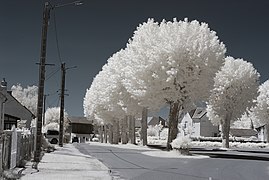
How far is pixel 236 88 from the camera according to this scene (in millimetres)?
50875

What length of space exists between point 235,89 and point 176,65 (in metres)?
18.4

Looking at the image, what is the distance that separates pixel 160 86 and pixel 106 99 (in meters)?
22.9

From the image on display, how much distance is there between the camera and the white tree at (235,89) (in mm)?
50656

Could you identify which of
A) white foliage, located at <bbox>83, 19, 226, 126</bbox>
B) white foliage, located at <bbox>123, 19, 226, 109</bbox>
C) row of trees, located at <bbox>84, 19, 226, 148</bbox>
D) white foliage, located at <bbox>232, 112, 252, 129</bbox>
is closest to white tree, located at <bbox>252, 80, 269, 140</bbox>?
row of trees, located at <bbox>84, 19, 226, 148</bbox>

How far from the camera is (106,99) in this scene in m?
57.4

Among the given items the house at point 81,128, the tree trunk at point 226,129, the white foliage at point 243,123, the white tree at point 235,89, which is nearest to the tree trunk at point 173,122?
the white tree at point 235,89

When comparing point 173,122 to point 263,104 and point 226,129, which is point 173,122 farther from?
point 263,104

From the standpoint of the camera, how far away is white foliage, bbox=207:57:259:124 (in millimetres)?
50656

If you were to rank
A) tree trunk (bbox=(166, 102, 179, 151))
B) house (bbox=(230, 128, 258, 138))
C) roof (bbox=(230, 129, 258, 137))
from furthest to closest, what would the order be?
house (bbox=(230, 128, 258, 138)) → roof (bbox=(230, 129, 258, 137)) → tree trunk (bbox=(166, 102, 179, 151))

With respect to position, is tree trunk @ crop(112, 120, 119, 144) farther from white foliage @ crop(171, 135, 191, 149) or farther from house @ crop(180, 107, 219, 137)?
house @ crop(180, 107, 219, 137)

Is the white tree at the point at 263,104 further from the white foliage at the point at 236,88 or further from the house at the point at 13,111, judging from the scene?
the house at the point at 13,111

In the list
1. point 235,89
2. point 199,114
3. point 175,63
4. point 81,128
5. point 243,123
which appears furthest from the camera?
point 81,128

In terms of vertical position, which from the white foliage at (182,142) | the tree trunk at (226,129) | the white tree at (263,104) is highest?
the white tree at (263,104)

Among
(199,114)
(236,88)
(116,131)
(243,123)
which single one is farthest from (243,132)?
(236,88)
